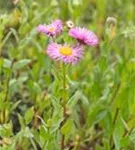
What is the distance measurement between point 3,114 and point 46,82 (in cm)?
21

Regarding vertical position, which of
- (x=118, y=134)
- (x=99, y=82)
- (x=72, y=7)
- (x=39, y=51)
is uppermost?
(x=72, y=7)

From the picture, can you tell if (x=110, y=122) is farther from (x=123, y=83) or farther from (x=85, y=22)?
(x=85, y=22)

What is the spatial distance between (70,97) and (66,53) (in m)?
0.28

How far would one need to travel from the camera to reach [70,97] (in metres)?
1.42

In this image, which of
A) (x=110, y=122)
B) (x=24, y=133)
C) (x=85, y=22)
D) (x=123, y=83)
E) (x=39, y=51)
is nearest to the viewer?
(x=24, y=133)

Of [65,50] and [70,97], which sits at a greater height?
[65,50]

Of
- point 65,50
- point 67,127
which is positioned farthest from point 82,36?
point 67,127

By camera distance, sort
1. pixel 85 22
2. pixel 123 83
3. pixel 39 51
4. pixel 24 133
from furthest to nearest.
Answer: pixel 85 22
pixel 39 51
pixel 123 83
pixel 24 133

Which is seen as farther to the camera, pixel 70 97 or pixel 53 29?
pixel 70 97

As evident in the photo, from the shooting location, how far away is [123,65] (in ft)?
5.06

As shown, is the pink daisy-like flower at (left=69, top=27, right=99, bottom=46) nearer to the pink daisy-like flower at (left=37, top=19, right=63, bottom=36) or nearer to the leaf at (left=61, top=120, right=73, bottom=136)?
the pink daisy-like flower at (left=37, top=19, right=63, bottom=36)

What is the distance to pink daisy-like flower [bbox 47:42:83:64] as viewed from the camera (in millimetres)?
1153

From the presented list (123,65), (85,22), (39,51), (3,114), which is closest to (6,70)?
(3,114)

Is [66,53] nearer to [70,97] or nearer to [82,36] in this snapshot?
[82,36]
